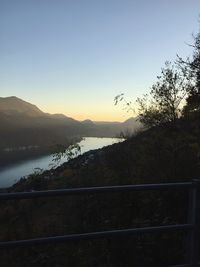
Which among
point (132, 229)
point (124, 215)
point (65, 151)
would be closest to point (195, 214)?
point (132, 229)

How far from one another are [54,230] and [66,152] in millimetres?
5130

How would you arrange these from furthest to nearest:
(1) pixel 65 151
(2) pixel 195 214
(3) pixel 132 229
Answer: (1) pixel 65 151 → (2) pixel 195 214 → (3) pixel 132 229

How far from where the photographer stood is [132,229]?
11.4ft

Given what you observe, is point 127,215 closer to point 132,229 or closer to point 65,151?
point 65,151

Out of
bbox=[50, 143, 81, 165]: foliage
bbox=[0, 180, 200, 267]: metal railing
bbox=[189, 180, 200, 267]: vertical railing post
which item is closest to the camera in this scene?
bbox=[0, 180, 200, 267]: metal railing

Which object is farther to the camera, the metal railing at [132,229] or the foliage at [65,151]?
the foliage at [65,151]

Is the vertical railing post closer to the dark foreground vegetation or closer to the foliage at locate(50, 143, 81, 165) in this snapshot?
the dark foreground vegetation

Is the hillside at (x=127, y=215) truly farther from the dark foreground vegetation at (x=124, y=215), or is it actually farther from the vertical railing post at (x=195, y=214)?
the vertical railing post at (x=195, y=214)

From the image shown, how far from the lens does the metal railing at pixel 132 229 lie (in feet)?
10.0

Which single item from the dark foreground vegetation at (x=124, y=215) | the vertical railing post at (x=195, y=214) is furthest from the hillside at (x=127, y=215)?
the vertical railing post at (x=195, y=214)

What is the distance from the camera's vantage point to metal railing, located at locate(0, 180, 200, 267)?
3055mm

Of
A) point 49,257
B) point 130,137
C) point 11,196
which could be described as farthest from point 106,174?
point 11,196

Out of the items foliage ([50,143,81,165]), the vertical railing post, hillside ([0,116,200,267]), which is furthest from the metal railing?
foliage ([50,143,81,165])

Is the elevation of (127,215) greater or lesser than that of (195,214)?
lesser
